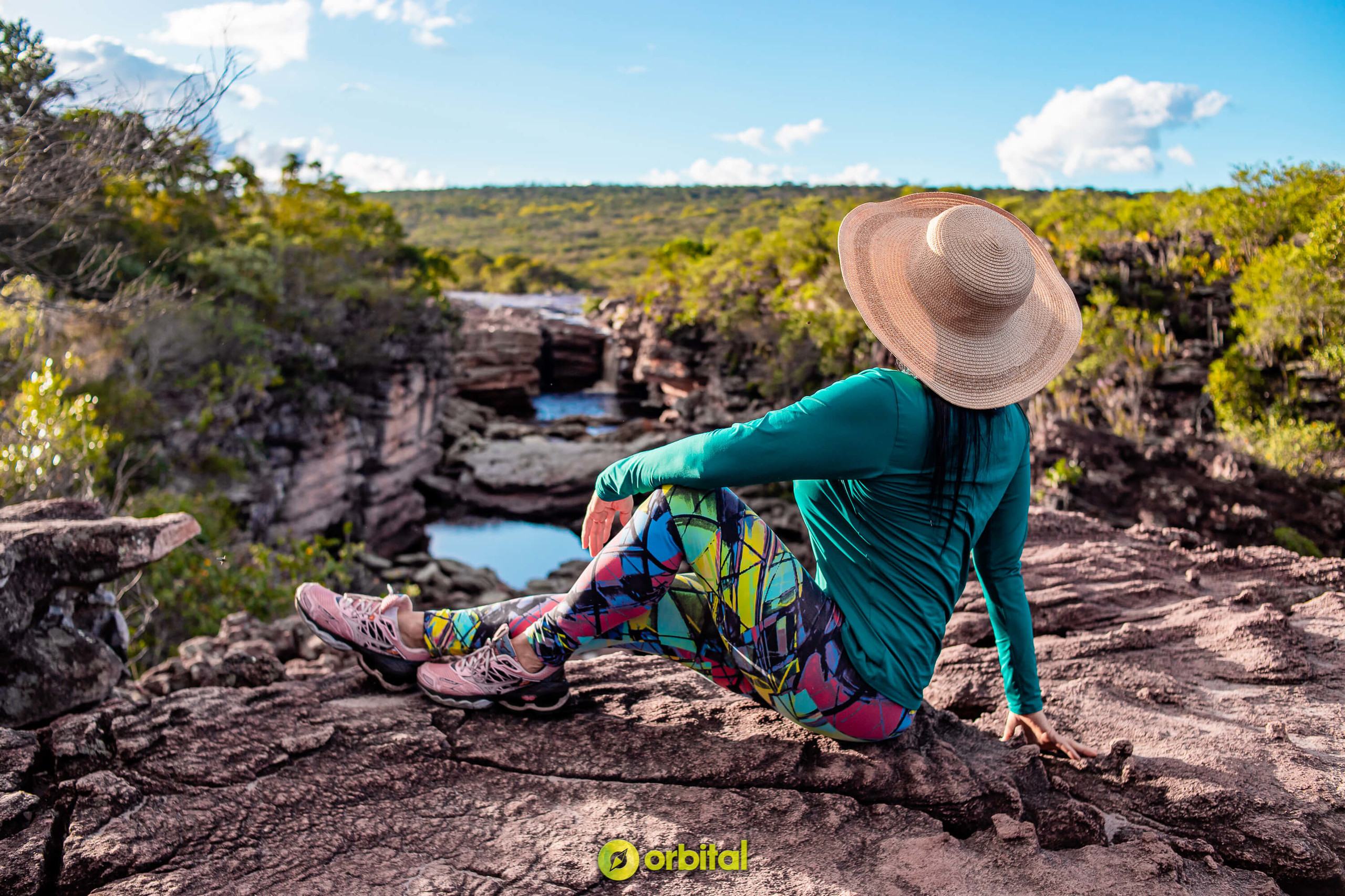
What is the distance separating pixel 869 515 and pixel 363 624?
4.67 ft

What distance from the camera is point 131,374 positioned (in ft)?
32.2

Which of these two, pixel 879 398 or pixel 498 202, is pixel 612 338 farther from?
pixel 498 202

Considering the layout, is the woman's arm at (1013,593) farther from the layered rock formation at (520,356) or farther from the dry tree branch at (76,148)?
the layered rock formation at (520,356)

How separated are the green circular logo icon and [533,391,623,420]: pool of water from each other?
26847 mm

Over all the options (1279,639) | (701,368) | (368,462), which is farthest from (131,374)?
(701,368)

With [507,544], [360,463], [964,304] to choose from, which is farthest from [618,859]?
[507,544]

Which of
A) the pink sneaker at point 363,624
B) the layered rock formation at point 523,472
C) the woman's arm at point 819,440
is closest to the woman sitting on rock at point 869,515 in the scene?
the woman's arm at point 819,440

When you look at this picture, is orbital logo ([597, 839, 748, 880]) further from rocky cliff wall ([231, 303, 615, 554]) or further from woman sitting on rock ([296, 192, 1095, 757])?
rocky cliff wall ([231, 303, 615, 554])

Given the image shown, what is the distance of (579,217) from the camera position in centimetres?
6725

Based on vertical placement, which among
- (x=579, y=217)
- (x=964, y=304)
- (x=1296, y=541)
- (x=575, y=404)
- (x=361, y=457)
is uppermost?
(x=579, y=217)

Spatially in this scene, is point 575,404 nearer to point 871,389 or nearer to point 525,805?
point 525,805

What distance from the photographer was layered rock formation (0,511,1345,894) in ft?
5.39

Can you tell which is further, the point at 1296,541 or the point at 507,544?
the point at 507,544

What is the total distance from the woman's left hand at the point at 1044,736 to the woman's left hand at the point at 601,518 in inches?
47.1
